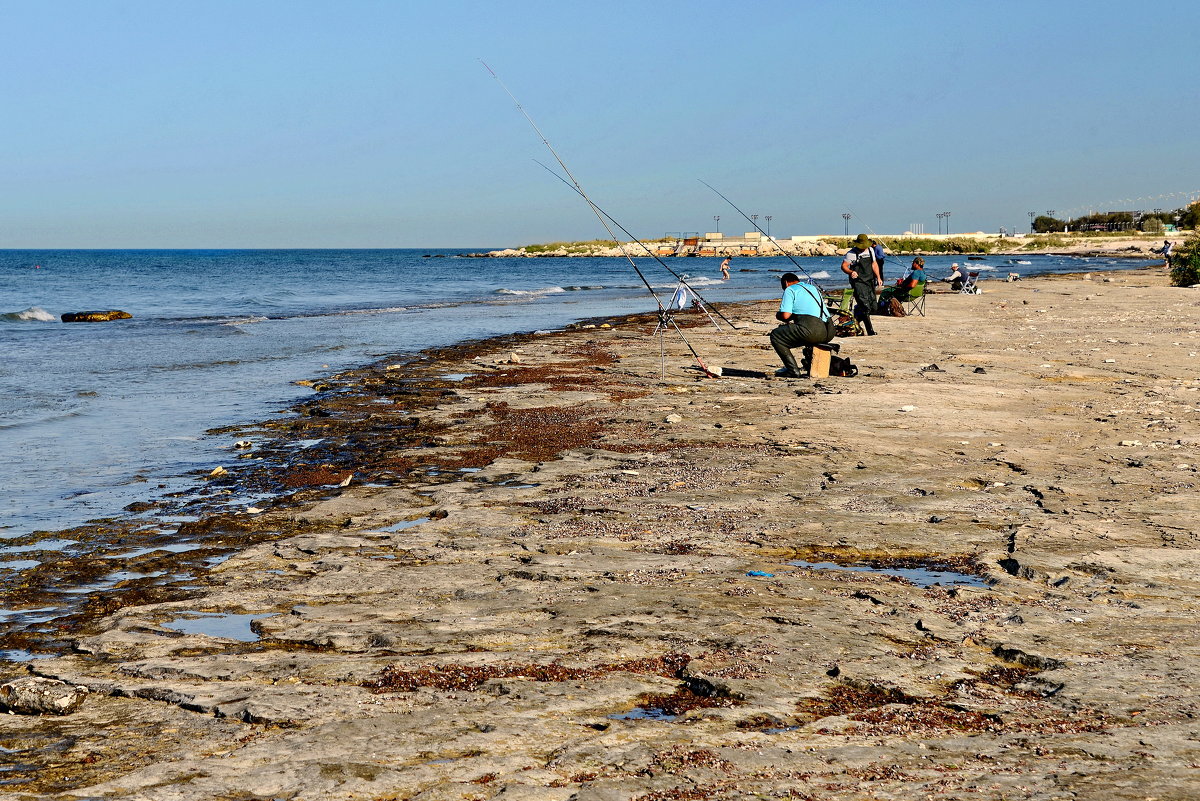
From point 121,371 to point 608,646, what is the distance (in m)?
16.1

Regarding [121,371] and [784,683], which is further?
[121,371]

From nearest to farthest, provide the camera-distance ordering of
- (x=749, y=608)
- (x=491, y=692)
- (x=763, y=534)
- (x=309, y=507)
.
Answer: (x=491, y=692) → (x=749, y=608) → (x=763, y=534) → (x=309, y=507)

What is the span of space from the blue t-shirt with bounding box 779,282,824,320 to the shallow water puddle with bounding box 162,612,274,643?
32.2ft


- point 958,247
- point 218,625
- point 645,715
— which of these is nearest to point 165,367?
point 218,625

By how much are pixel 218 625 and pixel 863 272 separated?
1510 centimetres

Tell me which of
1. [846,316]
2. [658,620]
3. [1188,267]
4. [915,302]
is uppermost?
[1188,267]

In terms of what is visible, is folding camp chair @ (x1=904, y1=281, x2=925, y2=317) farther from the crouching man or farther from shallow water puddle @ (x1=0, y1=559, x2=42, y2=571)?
shallow water puddle @ (x1=0, y1=559, x2=42, y2=571)

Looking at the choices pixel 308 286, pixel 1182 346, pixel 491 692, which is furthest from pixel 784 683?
pixel 308 286

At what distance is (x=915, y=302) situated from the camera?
27969mm

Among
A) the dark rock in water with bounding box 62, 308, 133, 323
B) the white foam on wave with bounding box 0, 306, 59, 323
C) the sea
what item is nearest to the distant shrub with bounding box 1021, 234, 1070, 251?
the sea

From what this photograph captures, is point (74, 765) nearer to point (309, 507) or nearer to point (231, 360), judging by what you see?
point (309, 507)

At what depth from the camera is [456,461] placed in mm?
9141

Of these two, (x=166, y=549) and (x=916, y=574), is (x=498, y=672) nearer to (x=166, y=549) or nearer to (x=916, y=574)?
(x=916, y=574)

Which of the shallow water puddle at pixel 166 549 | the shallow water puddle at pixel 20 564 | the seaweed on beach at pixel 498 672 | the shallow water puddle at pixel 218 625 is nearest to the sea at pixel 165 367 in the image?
the shallow water puddle at pixel 20 564
